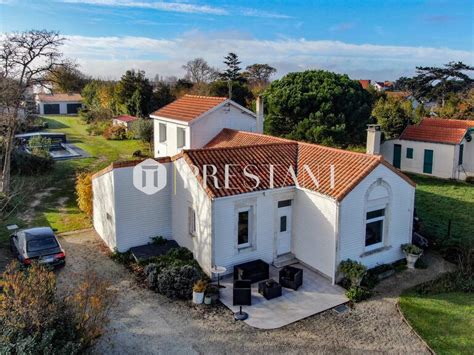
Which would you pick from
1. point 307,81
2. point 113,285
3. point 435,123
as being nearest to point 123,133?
point 307,81

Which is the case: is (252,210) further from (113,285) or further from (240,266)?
(113,285)

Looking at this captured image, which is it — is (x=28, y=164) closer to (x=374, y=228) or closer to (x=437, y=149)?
(x=374, y=228)

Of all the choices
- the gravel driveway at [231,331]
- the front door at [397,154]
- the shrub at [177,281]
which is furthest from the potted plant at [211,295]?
the front door at [397,154]

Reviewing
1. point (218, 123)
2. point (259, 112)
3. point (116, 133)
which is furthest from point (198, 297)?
point (116, 133)

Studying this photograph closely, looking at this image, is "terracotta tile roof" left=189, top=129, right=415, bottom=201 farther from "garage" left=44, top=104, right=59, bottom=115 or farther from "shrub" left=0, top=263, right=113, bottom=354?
"garage" left=44, top=104, right=59, bottom=115

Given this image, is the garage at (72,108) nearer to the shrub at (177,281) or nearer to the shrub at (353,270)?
the shrub at (177,281)

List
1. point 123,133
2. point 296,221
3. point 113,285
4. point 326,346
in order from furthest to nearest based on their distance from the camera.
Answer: point 123,133 → point 296,221 → point 113,285 → point 326,346

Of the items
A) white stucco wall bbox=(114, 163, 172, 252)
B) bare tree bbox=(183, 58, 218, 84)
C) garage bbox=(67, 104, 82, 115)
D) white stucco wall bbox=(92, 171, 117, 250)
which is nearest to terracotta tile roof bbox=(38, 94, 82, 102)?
garage bbox=(67, 104, 82, 115)
